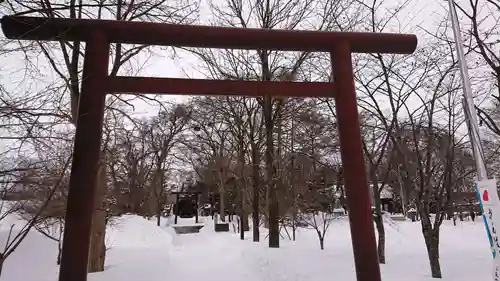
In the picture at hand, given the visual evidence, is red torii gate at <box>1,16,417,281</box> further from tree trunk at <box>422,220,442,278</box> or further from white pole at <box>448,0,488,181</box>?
tree trunk at <box>422,220,442,278</box>

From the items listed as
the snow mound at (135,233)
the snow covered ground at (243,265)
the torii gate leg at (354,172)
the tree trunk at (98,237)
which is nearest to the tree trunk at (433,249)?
the snow covered ground at (243,265)

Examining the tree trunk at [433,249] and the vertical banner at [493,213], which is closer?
the vertical banner at [493,213]

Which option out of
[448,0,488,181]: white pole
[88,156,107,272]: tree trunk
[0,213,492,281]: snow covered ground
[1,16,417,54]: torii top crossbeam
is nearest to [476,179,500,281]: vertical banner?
[448,0,488,181]: white pole

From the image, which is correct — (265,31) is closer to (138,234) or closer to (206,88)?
(206,88)

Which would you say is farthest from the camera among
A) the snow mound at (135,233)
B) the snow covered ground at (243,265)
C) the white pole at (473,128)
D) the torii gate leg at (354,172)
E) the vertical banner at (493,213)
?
the snow mound at (135,233)

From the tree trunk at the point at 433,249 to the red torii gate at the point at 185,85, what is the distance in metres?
4.13

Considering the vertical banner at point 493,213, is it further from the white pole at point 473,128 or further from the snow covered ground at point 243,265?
the snow covered ground at point 243,265

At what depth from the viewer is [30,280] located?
7.01 metres

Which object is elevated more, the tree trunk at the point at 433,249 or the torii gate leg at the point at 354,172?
the torii gate leg at the point at 354,172

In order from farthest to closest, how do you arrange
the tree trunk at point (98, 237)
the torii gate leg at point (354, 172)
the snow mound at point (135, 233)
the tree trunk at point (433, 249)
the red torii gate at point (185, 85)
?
the snow mound at point (135, 233), the tree trunk at point (98, 237), the tree trunk at point (433, 249), the torii gate leg at point (354, 172), the red torii gate at point (185, 85)

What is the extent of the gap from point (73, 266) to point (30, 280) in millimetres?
4273

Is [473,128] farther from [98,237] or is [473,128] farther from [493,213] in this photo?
[98,237]

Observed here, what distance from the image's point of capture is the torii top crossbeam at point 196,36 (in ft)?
14.1

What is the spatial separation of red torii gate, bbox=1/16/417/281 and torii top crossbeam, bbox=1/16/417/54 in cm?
1
